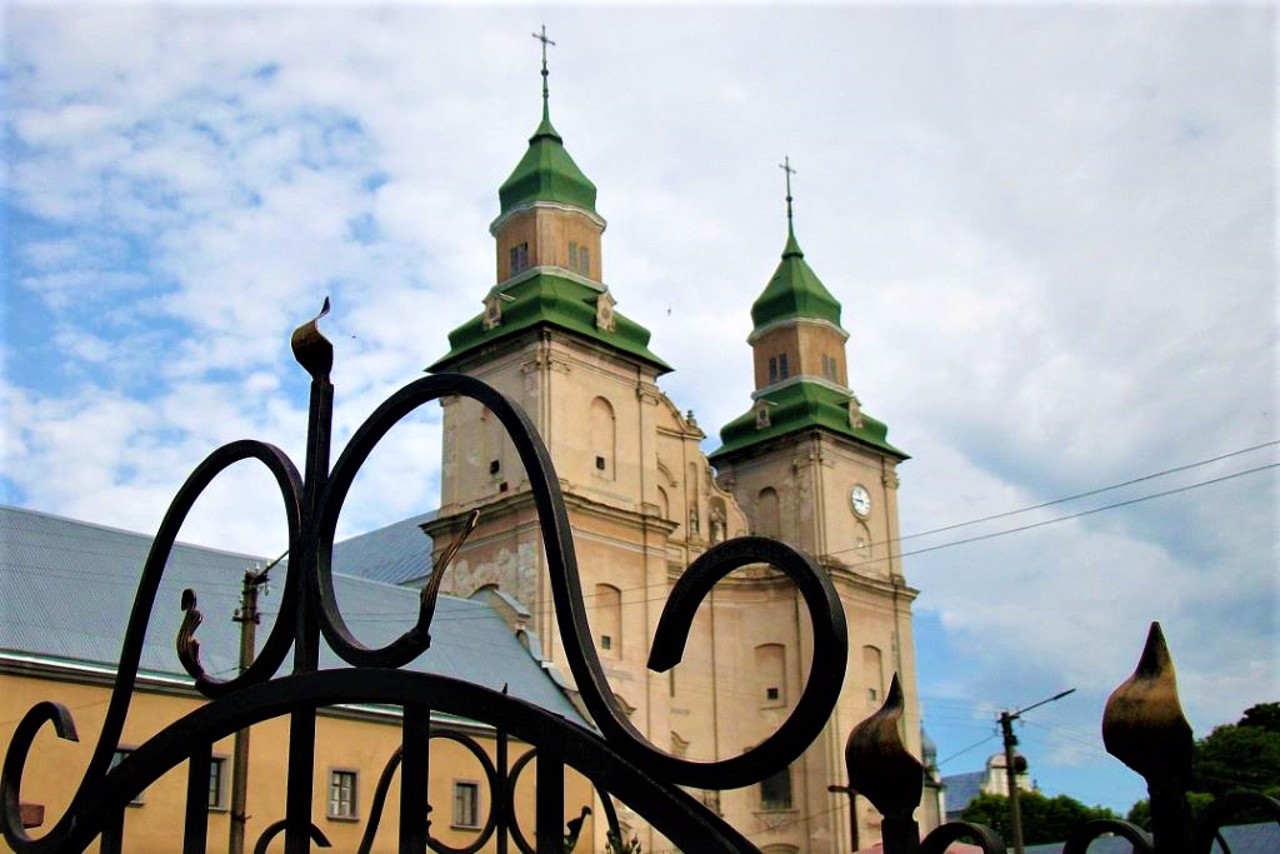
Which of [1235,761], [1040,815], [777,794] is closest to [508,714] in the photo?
[777,794]

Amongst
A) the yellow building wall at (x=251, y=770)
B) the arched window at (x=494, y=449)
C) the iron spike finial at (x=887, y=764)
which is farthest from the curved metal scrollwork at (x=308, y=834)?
the arched window at (x=494, y=449)

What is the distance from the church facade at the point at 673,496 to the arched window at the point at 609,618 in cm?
5

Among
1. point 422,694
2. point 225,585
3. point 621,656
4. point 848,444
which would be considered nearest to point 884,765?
point 422,694

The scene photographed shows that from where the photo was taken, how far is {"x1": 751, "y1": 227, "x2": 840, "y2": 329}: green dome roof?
51.1m

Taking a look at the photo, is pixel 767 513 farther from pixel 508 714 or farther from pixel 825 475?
pixel 508 714

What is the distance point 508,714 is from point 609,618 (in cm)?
3626

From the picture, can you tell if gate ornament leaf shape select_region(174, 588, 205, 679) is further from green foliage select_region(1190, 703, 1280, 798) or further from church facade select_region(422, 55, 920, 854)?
green foliage select_region(1190, 703, 1280, 798)

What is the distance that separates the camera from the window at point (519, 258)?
4181 cm

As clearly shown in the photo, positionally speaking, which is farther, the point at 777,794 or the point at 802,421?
the point at 802,421

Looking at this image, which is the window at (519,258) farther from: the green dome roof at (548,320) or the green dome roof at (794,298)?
the green dome roof at (794,298)

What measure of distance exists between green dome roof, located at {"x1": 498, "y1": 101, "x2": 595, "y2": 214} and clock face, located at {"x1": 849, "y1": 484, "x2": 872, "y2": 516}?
13188mm

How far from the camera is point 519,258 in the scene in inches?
1655

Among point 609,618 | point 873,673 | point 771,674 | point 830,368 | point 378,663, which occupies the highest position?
point 830,368

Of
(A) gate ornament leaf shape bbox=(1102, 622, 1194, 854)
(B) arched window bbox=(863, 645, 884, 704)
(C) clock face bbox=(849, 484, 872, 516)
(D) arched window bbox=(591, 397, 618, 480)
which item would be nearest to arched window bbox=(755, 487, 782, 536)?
(C) clock face bbox=(849, 484, 872, 516)
